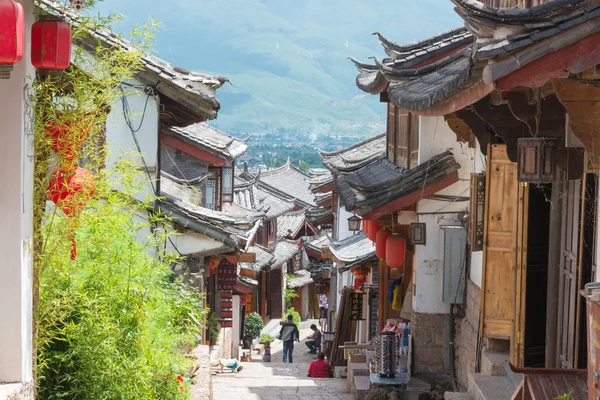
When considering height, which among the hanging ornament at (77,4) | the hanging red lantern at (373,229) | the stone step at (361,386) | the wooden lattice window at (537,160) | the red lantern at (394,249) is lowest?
the stone step at (361,386)

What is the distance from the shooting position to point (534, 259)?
10.2 meters

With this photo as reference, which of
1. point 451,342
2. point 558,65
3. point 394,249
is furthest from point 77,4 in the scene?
point 394,249

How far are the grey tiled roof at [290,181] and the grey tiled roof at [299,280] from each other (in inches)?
295

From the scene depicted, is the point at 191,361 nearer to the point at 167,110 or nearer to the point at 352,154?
the point at 167,110

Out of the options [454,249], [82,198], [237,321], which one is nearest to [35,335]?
[82,198]

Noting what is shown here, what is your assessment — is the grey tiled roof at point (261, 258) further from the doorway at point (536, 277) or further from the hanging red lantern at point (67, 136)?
the hanging red lantern at point (67, 136)

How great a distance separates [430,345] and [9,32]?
11431mm

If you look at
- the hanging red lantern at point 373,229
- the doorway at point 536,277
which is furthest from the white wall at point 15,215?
the hanging red lantern at point 373,229

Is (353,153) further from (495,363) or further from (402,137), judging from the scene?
(495,363)

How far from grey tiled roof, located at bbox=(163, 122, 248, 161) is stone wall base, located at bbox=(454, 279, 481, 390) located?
7.06 meters

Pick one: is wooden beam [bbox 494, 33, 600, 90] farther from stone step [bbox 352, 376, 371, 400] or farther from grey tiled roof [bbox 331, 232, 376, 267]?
grey tiled roof [bbox 331, 232, 376, 267]

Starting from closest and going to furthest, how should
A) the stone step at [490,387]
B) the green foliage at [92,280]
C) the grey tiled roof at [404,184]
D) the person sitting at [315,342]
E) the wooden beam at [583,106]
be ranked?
the wooden beam at [583,106] → the green foliage at [92,280] → the stone step at [490,387] → the grey tiled roof at [404,184] → the person sitting at [315,342]

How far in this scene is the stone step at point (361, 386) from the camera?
15789 millimetres

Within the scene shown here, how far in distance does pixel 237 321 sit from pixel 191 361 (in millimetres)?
22060
